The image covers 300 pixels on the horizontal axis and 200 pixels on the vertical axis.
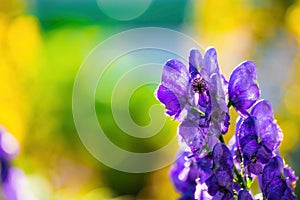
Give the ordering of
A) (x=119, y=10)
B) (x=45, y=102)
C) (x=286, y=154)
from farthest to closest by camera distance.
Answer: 1. (x=119, y=10)
2. (x=45, y=102)
3. (x=286, y=154)

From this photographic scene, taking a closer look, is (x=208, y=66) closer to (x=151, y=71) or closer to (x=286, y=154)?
(x=286, y=154)

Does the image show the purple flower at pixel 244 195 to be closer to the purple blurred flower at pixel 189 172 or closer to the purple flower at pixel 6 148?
the purple blurred flower at pixel 189 172

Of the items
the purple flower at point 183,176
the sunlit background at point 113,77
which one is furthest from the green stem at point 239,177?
the sunlit background at point 113,77

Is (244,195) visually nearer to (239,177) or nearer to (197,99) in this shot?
(239,177)

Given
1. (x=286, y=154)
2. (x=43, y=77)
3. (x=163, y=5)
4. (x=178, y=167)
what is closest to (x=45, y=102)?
(x=43, y=77)

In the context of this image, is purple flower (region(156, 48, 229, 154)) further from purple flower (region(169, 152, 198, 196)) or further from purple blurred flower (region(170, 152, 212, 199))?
purple flower (region(169, 152, 198, 196))
